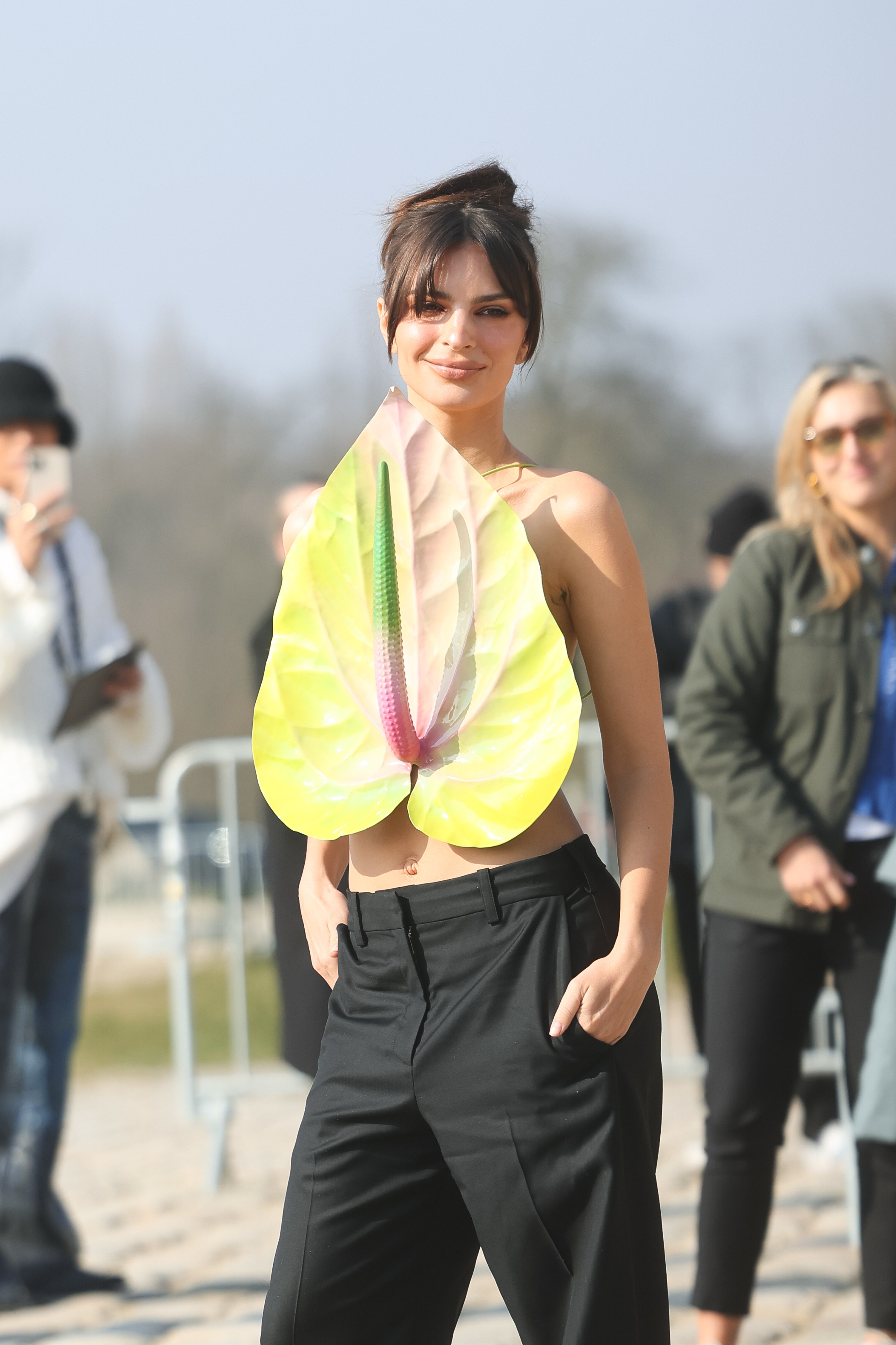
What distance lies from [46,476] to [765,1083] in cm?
259

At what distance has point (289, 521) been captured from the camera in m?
2.65

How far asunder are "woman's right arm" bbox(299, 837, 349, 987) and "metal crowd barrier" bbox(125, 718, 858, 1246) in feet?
10.2

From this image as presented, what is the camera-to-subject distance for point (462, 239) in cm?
206

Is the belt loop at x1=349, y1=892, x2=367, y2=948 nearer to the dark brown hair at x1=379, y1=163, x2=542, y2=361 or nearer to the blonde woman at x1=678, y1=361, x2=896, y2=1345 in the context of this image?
the dark brown hair at x1=379, y1=163, x2=542, y2=361

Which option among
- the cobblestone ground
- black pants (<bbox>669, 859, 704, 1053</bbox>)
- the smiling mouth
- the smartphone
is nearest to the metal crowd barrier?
black pants (<bbox>669, 859, 704, 1053</bbox>)

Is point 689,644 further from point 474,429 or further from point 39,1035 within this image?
point 474,429

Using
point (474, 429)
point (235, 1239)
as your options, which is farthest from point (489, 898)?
point (235, 1239)

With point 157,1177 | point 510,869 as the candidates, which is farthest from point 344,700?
point 157,1177

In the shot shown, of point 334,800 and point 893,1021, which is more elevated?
point 334,800

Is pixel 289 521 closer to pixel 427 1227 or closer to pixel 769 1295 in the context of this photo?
pixel 427 1227

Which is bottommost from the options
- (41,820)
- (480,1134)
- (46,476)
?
(41,820)

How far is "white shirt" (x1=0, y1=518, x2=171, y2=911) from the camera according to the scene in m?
4.43

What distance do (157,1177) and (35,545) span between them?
291 centimetres

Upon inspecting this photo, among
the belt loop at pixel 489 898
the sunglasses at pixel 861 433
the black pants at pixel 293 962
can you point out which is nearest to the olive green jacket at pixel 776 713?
the sunglasses at pixel 861 433
